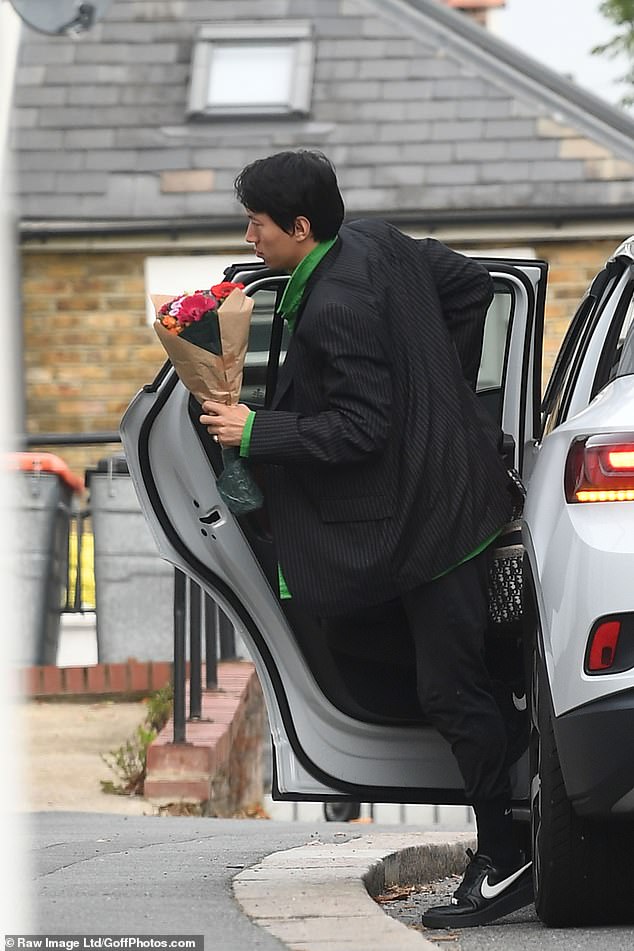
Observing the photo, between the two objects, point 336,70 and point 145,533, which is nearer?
point 145,533

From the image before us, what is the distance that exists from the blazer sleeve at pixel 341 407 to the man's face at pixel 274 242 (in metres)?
0.20

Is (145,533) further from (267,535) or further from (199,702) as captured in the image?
(267,535)

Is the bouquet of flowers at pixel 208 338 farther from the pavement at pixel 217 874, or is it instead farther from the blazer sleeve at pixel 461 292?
the pavement at pixel 217 874

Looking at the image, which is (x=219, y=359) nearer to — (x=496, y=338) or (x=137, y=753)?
(x=496, y=338)

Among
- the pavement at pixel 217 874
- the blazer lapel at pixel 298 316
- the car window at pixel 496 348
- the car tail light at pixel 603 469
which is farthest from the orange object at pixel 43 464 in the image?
the car tail light at pixel 603 469

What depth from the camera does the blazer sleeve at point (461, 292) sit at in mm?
4184

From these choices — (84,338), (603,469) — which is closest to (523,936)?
(603,469)

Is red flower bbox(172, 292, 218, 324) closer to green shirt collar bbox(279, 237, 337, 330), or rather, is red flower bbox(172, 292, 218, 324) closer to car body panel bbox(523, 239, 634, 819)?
green shirt collar bbox(279, 237, 337, 330)

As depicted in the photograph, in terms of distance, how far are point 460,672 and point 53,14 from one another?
94.2 inches

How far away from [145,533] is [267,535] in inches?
206

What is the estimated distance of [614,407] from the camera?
3.65 m

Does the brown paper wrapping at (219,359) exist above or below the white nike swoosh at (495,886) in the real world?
above

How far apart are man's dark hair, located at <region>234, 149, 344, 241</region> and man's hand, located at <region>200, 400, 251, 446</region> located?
1.46 feet

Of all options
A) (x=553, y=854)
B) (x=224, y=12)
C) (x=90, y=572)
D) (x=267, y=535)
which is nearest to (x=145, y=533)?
(x=90, y=572)
